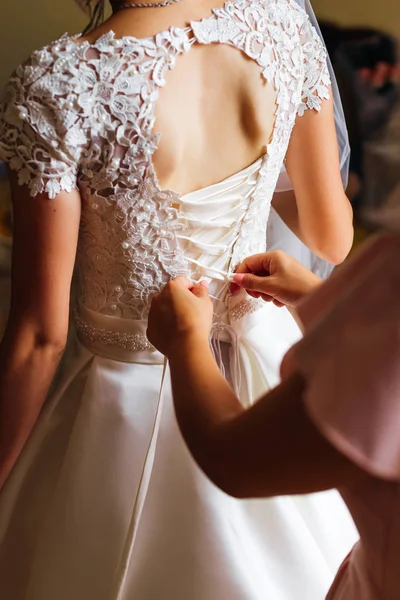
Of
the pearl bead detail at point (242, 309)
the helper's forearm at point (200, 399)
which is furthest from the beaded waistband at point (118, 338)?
the helper's forearm at point (200, 399)

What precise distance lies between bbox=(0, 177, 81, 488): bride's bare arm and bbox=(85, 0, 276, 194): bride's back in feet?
0.39

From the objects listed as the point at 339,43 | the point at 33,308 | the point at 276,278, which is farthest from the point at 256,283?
the point at 339,43

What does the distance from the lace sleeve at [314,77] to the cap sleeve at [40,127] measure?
1.11ft

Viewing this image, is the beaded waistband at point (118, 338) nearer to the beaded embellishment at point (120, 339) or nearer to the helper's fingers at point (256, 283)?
the beaded embellishment at point (120, 339)

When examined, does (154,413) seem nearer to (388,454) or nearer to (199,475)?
(199,475)

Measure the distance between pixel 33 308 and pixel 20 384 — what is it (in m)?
0.10

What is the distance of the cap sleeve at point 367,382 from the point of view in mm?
386

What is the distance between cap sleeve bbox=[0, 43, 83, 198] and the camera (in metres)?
0.67

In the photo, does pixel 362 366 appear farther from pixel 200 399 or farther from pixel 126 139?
pixel 126 139

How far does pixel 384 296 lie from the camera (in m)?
0.39

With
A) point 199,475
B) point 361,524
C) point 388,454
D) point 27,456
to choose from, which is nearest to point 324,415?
point 388,454

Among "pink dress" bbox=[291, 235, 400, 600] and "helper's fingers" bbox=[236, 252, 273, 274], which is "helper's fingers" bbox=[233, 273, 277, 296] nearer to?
"helper's fingers" bbox=[236, 252, 273, 274]

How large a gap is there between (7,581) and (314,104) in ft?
2.37

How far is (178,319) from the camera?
1.90 ft
